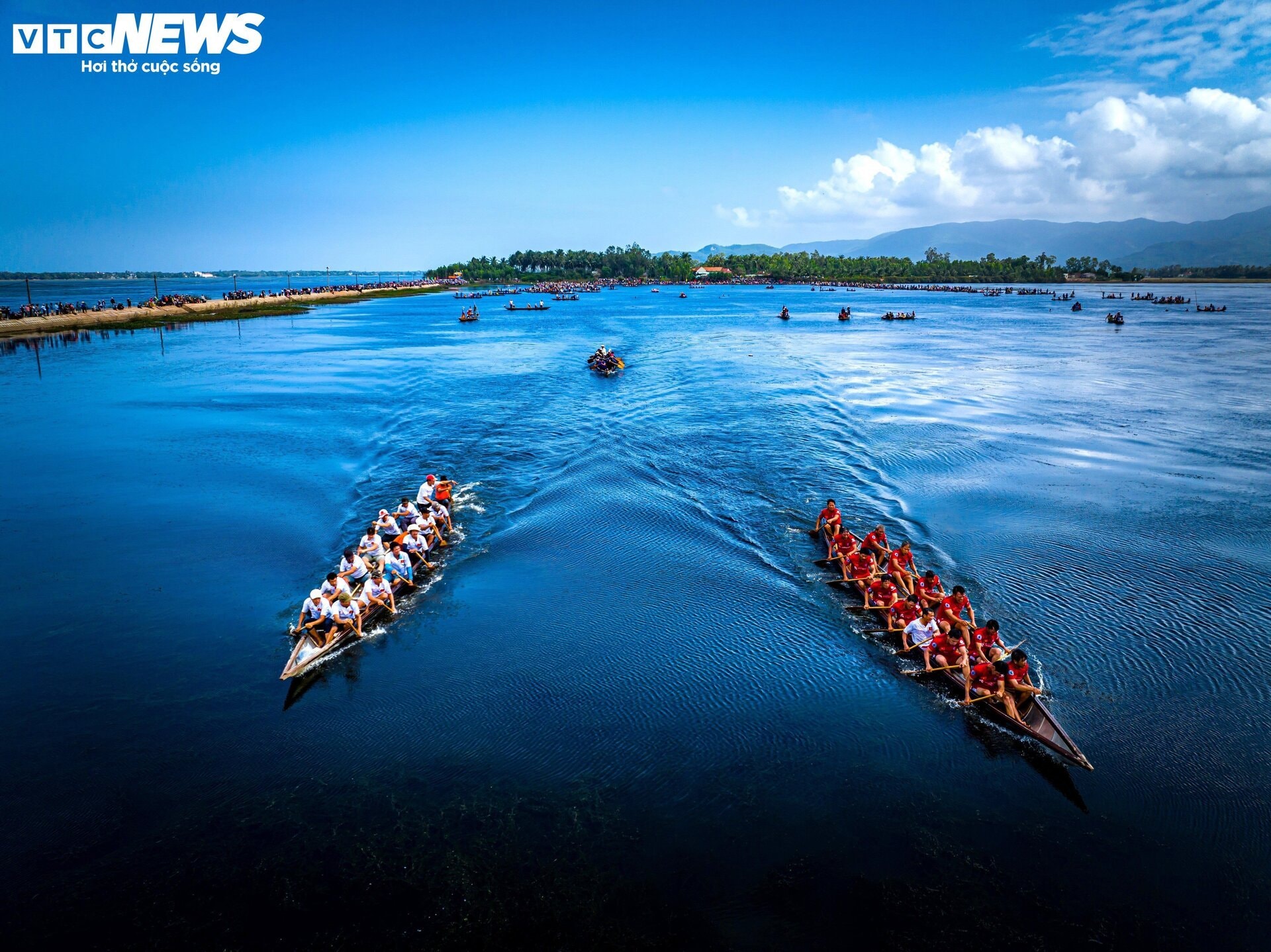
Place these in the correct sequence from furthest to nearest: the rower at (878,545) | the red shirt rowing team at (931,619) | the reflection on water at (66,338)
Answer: the reflection on water at (66,338) → the rower at (878,545) → the red shirt rowing team at (931,619)

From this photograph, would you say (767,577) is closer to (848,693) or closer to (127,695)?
(848,693)

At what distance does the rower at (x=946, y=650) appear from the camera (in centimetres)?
1563

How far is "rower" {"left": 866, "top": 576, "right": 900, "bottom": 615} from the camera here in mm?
18312

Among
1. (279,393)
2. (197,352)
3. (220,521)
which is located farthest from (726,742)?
(197,352)

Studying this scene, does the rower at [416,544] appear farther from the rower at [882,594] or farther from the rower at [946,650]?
the rower at [946,650]

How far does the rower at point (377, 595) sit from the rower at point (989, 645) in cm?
1526

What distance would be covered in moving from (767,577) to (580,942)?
12.4m

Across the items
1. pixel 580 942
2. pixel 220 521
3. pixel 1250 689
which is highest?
pixel 220 521

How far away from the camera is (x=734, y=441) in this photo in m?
36.1

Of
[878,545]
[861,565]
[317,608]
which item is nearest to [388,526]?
[317,608]

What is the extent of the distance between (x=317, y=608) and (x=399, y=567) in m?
3.28

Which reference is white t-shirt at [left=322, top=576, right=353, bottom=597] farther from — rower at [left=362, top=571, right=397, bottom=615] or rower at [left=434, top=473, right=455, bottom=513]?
rower at [left=434, top=473, right=455, bottom=513]

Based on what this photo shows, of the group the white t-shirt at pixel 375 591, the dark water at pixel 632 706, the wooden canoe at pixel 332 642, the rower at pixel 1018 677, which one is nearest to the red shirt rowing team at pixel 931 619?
the rower at pixel 1018 677

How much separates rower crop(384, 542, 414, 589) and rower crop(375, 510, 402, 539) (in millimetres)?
981
